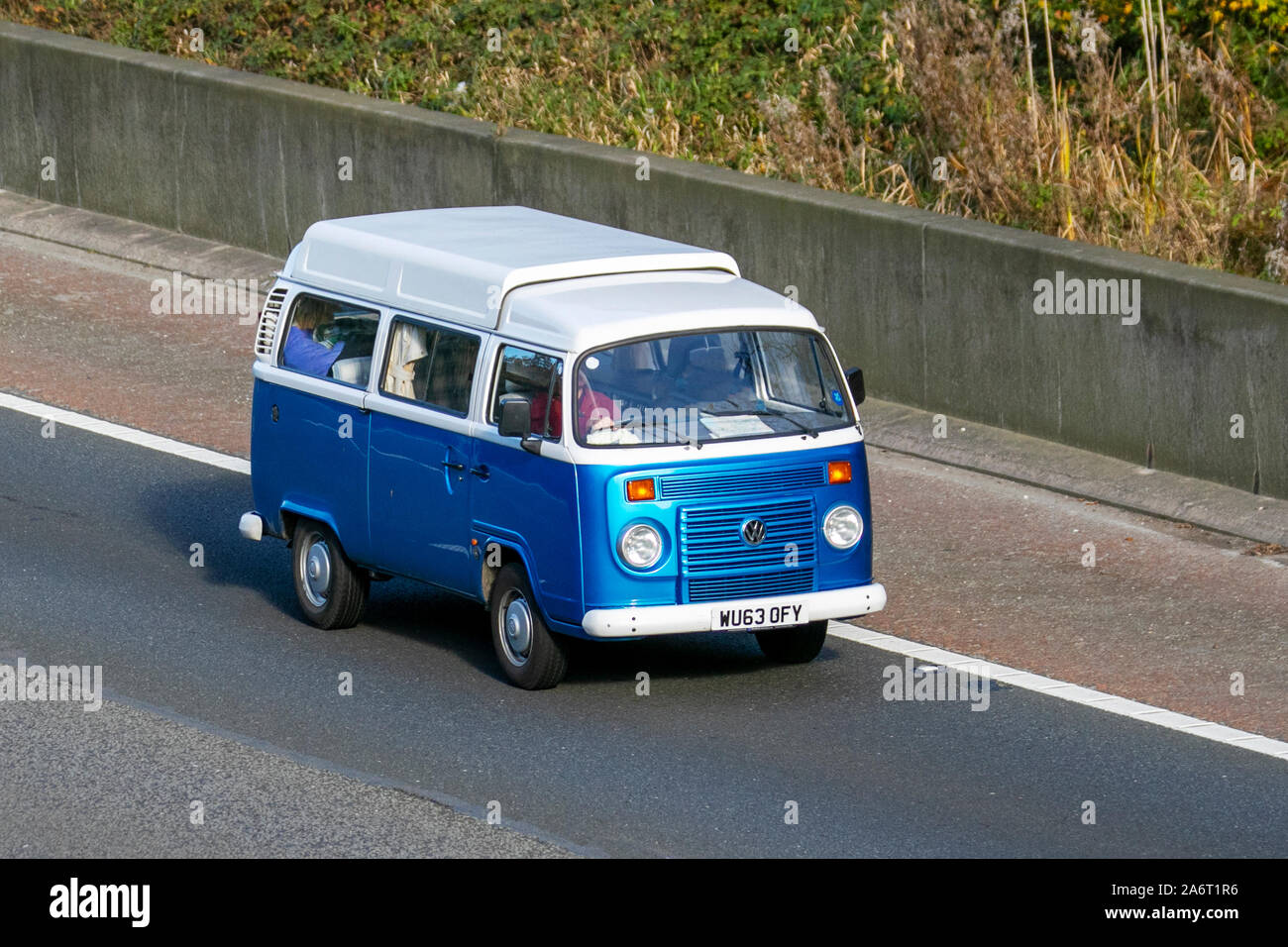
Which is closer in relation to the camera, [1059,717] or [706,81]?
[1059,717]

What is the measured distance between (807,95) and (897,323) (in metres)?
3.78

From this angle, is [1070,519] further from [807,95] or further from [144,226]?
[144,226]

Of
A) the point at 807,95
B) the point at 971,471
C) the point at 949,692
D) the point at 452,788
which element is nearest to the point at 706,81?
the point at 807,95

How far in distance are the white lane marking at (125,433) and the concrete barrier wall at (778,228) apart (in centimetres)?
362

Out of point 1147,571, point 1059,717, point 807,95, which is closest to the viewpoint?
point 1059,717

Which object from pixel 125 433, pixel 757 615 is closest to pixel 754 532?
pixel 757 615

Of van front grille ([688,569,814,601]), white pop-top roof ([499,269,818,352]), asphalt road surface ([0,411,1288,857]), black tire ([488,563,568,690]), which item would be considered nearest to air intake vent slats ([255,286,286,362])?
asphalt road surface ([0,411,1288,857])

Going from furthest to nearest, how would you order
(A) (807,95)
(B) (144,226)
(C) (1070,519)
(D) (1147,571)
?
(B) (144,226) → (A) (807,95) → (C) (1070,519) → (D) (1147,571)

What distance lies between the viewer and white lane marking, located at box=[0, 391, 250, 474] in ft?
48.1

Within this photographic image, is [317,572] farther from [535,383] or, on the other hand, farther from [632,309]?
[632,309]

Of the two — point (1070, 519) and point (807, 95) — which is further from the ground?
point (807, 95)

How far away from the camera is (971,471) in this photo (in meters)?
14.5

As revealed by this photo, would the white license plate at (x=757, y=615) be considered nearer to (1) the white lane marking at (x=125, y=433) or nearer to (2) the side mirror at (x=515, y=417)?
(2) the side mirror at (x=515, y=417)

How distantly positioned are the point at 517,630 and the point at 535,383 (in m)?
1.13
